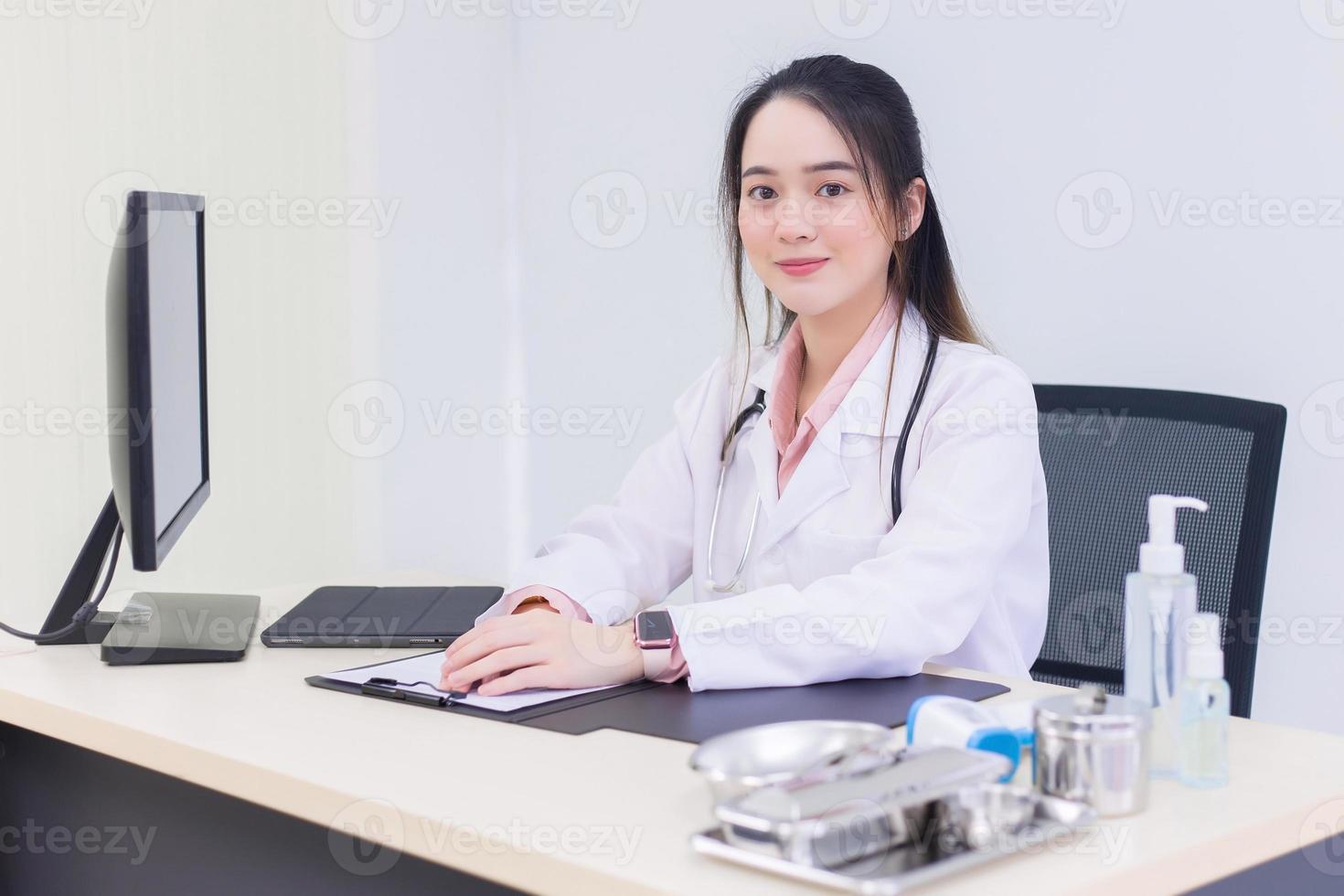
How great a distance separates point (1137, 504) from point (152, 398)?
1072mm

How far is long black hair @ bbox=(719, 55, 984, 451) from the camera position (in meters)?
1.49

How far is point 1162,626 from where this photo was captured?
921mm

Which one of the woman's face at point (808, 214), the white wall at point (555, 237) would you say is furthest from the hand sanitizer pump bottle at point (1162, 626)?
the white wall at point (555, 237)

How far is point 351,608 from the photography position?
1537 millimetres

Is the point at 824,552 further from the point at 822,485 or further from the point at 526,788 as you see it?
the point at 526,788

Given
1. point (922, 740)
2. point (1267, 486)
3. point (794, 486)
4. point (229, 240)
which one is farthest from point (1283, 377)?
point (229, 240)

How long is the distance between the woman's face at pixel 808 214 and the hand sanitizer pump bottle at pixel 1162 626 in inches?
24.7

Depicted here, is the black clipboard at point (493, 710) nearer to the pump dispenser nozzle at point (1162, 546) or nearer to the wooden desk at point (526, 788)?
the wooden desk at point (526, 788)

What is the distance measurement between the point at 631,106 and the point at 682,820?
7.85 ft

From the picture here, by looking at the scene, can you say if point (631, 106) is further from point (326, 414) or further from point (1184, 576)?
point (1184, 576)

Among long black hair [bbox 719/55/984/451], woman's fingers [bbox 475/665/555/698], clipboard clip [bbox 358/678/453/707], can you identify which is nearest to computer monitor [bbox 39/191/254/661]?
clipboard clip [bbox 358/678/453/707]

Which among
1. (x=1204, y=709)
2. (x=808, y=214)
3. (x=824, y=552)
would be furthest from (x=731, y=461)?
(x=1204, y=709)

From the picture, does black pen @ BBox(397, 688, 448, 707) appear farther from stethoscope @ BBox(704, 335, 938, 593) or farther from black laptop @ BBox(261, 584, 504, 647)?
stethoscope @ BBox(704, 335, 938, 593)

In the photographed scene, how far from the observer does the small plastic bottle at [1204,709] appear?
0.86m
